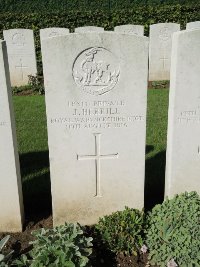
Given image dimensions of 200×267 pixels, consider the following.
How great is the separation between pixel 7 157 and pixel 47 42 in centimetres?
126

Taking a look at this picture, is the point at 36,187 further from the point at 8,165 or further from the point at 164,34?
the point at 164,34

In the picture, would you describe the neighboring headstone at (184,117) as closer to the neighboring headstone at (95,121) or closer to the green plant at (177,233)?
the neighboring headstone at (95,121)

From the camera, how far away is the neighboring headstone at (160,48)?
1002 cm

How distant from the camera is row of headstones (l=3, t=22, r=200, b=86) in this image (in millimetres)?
9766

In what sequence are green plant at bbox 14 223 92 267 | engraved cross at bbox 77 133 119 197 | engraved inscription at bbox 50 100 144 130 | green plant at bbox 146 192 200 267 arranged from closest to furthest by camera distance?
green plant at bbox 14 223 92 267 → green plant at bbox 146 192 200 267 → engraved inscription at bbox 50 100 144 130 → engraved cross at bbox 77 133 119 197

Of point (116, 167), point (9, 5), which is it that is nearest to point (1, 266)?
point (116, 167)

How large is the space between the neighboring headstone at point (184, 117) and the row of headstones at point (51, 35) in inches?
256

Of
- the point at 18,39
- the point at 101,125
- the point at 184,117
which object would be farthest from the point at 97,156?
the point at 18,39

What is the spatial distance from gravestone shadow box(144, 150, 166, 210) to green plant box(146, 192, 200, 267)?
908 mm

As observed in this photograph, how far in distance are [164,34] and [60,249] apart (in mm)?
8348

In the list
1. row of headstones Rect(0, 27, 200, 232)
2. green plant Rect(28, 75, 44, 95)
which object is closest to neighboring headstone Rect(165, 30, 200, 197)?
row of headstones Rect(0, 27, 200, 232)

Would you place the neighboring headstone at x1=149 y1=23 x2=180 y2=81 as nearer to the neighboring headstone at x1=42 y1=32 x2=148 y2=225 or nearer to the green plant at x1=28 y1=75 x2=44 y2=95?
the green plant at x1=28 y1=75 x2=44 y2=95

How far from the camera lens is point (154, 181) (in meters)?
4.93

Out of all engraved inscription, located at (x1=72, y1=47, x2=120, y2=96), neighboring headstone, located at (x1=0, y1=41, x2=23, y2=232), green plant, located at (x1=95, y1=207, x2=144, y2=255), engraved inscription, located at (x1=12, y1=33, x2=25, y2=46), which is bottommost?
green plant, located at (x1=95, y1=207, x2=144, y2=255)
